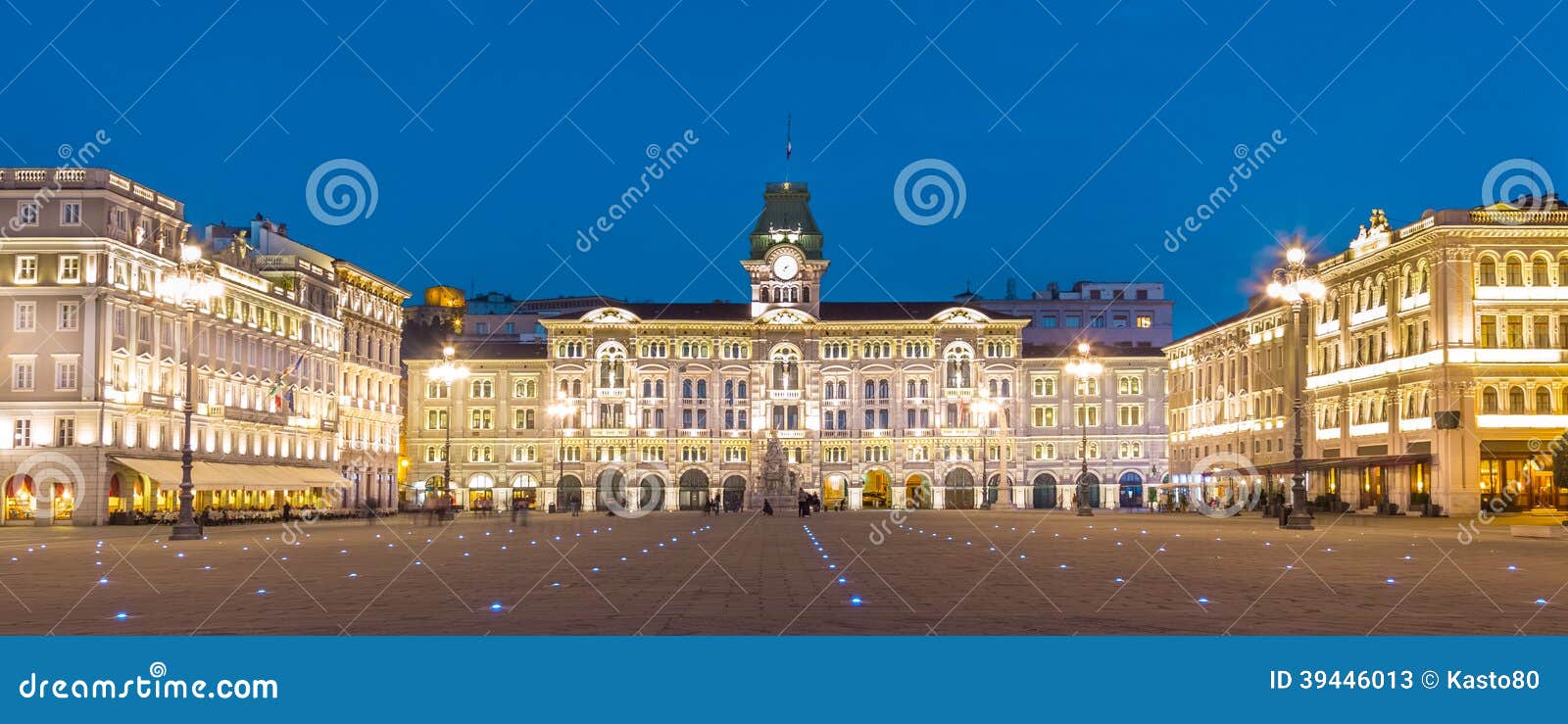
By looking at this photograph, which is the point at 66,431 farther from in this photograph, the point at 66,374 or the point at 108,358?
the point at 108,358

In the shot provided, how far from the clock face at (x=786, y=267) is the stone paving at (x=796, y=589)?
88718mm

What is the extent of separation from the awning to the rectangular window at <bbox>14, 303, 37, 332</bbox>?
6333 mm

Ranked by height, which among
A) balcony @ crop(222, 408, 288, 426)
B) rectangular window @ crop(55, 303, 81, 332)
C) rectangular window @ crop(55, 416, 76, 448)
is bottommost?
rectangular window @ crop(55, 416, 76, 448)

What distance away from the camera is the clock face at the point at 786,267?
417ft

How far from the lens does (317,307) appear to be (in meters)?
93.2

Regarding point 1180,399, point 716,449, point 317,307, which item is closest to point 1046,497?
point 1180,399

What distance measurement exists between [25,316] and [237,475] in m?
14.8

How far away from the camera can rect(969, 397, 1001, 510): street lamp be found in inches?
4786

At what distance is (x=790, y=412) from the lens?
407ft

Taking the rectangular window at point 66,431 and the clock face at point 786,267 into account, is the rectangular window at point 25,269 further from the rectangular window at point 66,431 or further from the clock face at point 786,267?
the clock face at point 786,267

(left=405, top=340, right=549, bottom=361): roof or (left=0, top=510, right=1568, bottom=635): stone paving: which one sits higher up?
(left=405, top=340, right=549, bottom=361): roof

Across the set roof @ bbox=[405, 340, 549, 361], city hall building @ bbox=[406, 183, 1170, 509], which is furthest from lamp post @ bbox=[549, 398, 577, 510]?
roof @ bbox=[405, 340, 549, 361]

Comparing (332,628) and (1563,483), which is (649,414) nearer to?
(1563,483)

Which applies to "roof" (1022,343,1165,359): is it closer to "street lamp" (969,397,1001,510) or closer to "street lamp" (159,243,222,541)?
"street lamp" (969,397,1001,510)
